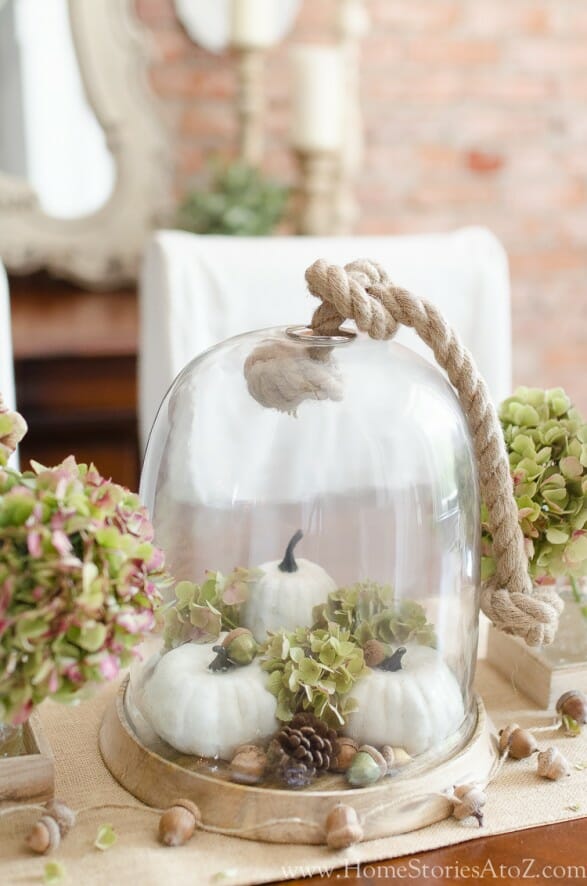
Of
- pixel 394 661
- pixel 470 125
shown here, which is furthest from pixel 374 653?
pixel 470 125

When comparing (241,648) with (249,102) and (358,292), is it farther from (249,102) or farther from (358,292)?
(249,102)

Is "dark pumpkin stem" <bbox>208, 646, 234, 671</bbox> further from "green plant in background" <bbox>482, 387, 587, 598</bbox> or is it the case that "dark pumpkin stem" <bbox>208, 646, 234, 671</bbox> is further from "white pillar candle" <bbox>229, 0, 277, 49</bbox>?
"white pillar candle" <bbox>229, 0, 277, 49</bbox>

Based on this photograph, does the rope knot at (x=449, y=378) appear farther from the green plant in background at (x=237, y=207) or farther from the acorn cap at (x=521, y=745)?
the green plant in background at (x=237, y=207)

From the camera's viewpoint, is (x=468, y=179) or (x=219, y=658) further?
(x=468, y=179)

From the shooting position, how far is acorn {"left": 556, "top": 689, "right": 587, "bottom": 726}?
86 cm

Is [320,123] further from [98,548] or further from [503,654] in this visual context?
[98,548]

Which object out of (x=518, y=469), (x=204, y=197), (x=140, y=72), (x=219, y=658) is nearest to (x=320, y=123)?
(x=204, y=197)

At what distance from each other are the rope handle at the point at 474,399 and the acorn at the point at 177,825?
278 millimetres

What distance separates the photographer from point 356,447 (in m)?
0.84

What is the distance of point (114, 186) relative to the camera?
257 centimetres

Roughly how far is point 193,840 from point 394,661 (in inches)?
7.5

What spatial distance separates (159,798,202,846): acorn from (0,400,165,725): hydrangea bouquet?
13 cm

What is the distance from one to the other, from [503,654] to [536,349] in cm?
244

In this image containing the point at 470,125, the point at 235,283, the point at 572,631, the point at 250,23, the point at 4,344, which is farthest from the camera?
the point at 470,125
